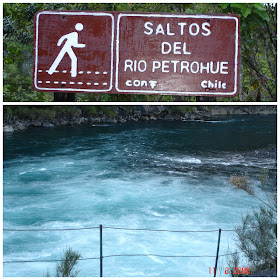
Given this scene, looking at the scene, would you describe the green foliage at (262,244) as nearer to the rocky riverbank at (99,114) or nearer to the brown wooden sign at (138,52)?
the brown wooden sign at (138,52)

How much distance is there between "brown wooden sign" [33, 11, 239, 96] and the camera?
1976 millimetres

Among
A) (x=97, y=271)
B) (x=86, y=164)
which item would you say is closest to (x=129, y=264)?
(x=97, y=271)

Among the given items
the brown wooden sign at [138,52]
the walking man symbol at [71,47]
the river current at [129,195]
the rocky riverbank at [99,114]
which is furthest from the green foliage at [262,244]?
the rocky riverbank at [99,114]

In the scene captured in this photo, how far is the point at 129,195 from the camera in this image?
503 inches

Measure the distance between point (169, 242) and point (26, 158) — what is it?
362 inches

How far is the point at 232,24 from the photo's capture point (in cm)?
197

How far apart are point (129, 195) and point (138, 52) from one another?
11.0 m

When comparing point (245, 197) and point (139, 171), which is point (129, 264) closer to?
point (245, 197)

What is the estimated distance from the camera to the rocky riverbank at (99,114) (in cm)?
2366

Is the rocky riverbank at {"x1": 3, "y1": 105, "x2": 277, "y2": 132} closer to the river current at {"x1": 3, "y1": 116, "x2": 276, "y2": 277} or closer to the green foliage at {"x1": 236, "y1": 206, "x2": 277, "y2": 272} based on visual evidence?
the river current at {"x1": 3, "y1": 116, "x2": 276, "y2": 277}

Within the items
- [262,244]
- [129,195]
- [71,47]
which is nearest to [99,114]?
[129,195]

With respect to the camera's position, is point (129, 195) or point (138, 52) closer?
point (138, 52)

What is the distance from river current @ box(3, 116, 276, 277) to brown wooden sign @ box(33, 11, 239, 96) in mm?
3449

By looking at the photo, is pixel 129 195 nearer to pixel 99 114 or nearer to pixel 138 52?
pixel 138 52
